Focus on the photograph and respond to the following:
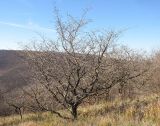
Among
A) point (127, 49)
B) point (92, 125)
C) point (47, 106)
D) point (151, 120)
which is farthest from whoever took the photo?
point (127, 49)

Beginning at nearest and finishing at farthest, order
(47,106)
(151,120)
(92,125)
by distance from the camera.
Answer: (151,120)
(92,125)
(47,106)

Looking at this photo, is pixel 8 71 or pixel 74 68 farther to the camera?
pixel 8 71

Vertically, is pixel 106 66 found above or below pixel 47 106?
above

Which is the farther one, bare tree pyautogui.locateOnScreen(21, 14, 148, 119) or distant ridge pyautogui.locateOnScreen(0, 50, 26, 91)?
distant ridge pyautogui.locateOnScreen(0, 50, 26, 91)

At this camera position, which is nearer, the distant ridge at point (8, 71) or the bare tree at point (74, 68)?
the bare tree at point (74, 68)

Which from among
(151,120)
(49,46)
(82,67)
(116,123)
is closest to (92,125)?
(116,123)

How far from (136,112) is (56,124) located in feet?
6.17

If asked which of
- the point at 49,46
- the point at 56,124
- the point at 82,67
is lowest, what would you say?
the point at 56,124

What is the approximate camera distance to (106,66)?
400 inches

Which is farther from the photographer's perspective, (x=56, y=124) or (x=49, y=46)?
(x=49, y=46)

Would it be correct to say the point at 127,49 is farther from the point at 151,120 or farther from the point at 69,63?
the point at 151,120

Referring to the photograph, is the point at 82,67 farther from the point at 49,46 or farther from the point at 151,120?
the point at 151,120

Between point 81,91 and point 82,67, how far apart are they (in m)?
0.83

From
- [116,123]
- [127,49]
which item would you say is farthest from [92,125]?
[127,49]
